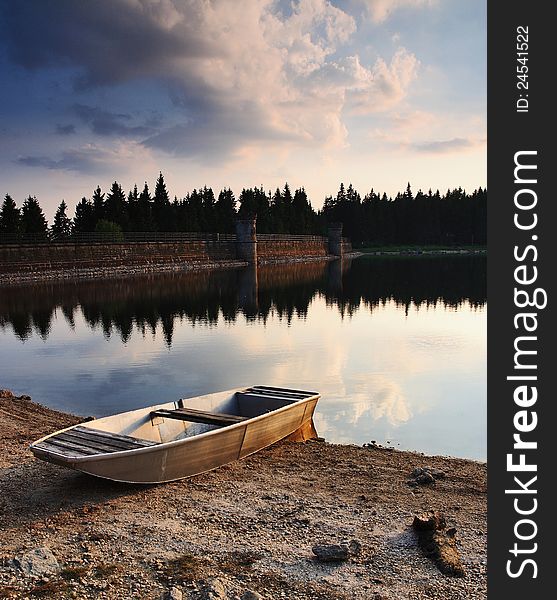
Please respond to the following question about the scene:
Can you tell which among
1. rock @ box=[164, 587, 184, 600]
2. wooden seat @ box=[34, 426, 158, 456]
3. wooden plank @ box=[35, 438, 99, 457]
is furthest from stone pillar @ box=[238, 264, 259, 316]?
rock @ box=[164, 587, 184, 600]

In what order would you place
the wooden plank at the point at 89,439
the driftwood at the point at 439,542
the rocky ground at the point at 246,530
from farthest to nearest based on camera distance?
the wooden plank at the point at 89,439, the driftwood at the point at 439,542, the rocky ground at the point at 246,530

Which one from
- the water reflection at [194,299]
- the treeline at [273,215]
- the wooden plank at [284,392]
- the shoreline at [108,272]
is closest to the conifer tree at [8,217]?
the treeline at [273,215]

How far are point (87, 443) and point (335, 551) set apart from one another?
3.87m

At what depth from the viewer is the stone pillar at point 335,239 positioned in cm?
12438

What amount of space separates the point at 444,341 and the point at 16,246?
1546 inches

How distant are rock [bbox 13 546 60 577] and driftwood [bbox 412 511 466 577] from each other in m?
4.02

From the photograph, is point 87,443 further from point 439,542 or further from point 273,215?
point 273,215

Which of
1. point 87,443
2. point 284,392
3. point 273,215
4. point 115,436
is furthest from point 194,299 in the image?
point 273,215

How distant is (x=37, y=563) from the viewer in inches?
257

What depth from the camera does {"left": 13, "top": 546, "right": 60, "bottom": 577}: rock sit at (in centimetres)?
640

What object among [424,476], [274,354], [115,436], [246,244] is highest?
[246,244]

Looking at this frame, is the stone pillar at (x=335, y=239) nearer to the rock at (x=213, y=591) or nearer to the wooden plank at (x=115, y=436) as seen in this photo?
the wooden plank at (x=115, y=436)

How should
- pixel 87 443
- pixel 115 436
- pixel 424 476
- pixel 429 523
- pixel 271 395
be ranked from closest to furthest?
1. pixel 429 523
2. pixel 87 443
3. pixel 115 436
4. pixel 424 476
5. pixel 271 395

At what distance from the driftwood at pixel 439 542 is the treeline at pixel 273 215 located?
55.4 meters
